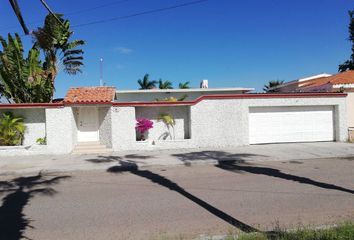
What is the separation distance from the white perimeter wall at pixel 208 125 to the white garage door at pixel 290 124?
22.3 inches

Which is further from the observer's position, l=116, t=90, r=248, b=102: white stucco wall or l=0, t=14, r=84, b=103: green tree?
l=116, t=90, r=248, b=102: white stucco wall

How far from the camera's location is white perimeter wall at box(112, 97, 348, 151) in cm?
1852

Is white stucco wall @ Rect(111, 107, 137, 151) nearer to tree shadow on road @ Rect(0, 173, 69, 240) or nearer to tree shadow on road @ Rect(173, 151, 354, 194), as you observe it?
tree shadow on road @ Rect(173, 151, 354, 194)

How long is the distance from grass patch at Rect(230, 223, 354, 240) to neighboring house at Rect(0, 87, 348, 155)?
1323 cm

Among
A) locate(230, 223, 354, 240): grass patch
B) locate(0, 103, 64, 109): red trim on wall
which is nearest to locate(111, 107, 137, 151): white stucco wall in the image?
locate(0, 103, 64, 109): red trim on wall

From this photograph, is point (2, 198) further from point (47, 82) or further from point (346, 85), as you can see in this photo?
point (346, 85)

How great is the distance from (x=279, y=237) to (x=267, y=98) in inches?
592

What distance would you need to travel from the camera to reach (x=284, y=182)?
10266 mm

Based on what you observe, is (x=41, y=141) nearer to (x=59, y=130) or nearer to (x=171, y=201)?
(x=59, y=130)

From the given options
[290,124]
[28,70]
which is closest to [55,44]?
[28,70]

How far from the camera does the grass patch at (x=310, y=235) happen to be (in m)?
5.23

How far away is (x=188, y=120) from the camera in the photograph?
19.8 m

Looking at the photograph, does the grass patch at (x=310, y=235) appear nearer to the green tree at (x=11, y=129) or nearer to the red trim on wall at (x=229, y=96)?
the red trim on wall at (x=229, y=96)

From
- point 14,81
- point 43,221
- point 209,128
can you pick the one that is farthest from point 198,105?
point 43,221
